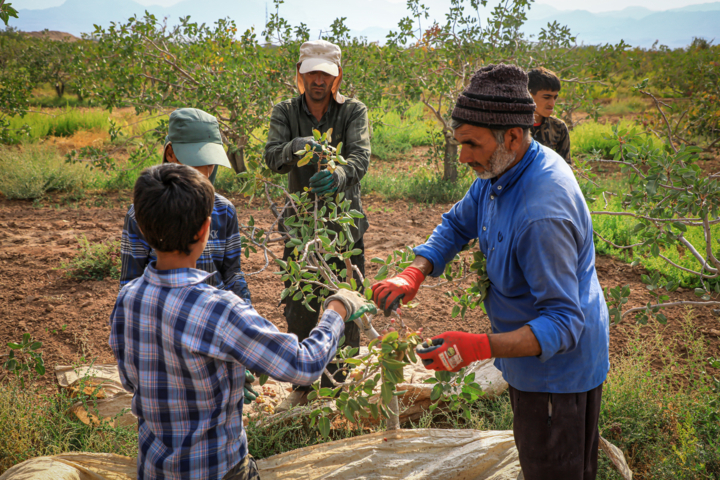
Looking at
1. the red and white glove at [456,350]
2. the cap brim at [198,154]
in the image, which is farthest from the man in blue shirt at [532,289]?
the cap brim at [198,154]

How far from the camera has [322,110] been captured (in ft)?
9.18

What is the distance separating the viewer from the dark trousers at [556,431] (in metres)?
1.53

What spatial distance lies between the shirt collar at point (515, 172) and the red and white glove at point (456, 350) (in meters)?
0.49

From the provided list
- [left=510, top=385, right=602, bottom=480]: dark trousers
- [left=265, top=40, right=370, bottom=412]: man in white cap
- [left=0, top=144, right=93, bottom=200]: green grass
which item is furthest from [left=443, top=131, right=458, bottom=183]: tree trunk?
[left=510, top=385, right=602, bottom=480]: dark trousers

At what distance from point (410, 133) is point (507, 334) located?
31.6ft

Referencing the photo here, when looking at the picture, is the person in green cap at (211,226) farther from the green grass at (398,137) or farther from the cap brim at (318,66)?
the green grass at (398,137)

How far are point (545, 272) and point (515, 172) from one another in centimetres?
35

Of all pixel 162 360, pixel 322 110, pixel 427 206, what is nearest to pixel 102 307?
pixel 322 110

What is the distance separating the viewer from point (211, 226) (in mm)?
1836

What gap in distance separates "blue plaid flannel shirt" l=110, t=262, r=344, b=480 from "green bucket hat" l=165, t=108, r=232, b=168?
2.34 feet

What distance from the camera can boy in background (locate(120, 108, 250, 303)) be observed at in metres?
1.78

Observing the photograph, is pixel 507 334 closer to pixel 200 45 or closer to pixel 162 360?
pixel 162 360

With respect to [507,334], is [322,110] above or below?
above

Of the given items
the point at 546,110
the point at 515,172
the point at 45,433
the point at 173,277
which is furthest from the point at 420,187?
the point at 173,277
